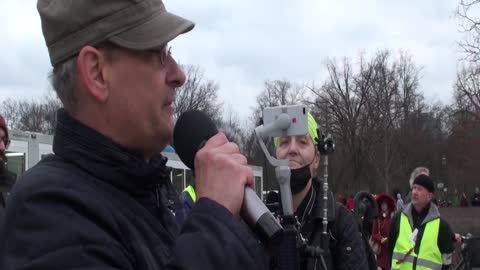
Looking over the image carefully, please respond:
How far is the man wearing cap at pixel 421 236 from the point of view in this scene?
25.5 feet

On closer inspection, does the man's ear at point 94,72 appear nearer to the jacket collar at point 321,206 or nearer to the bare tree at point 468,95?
the jacket collar at point 321,206

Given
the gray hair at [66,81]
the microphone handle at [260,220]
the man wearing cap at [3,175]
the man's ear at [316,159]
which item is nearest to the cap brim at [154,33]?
the gray hair at [66,81]

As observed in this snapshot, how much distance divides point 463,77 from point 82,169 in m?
46.9

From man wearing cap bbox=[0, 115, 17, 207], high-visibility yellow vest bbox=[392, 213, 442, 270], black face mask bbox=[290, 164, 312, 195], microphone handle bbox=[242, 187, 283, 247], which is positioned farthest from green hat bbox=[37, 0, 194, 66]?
high-visibility yellow vest bbox=[392, 213, 442, 270]

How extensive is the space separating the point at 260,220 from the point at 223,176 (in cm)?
14

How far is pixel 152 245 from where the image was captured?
1.66 metres

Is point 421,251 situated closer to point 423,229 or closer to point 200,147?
point 423,229

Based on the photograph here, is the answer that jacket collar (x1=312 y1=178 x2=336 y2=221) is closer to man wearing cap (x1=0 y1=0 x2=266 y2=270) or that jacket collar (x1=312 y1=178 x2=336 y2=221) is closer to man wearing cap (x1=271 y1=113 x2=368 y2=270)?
man wearing cap (x1=271 y1=113 x2=368 y2=270)

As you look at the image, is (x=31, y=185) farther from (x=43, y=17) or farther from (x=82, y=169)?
(x=43, y=17)

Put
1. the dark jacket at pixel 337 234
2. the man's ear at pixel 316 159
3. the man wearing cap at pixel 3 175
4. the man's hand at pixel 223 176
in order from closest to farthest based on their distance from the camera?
the man's hand at pixel 223 176 < the dark jacket at pixel 337 234 < the man's ear at pixel 316 159 < the man wearing cap at pixel 3 175

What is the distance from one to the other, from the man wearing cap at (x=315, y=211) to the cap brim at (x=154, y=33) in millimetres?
1701

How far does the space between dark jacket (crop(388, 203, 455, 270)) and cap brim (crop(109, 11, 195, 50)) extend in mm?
6686

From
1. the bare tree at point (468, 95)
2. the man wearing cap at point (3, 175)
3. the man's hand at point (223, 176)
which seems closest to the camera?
the man's hand at point (223, 176)

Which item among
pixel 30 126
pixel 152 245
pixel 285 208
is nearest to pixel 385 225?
pixel 285 208
